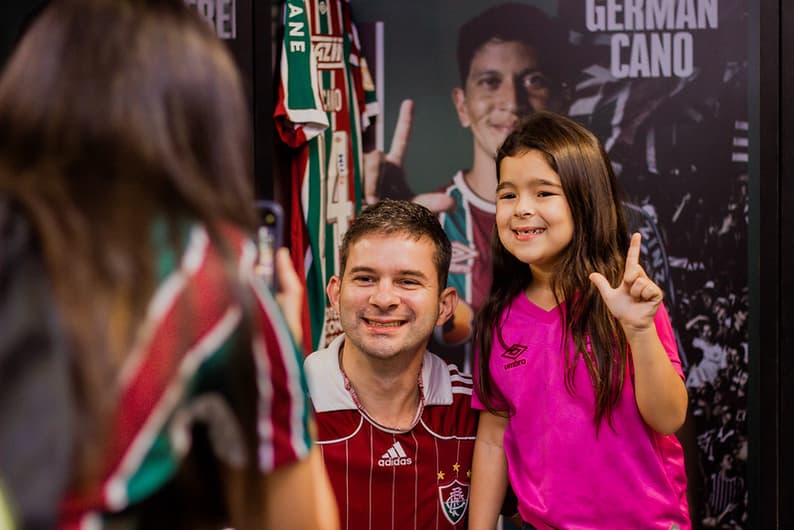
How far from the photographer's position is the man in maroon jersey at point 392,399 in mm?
2115

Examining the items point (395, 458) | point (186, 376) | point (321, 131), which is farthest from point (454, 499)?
point (186, 376)

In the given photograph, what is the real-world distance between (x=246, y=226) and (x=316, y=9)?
2.06 meters

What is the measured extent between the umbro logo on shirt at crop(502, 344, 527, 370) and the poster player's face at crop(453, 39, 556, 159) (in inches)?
44.2

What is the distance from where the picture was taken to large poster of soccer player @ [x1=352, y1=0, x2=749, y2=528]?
2.92m

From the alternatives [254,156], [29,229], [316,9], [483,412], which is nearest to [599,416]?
[483,412]

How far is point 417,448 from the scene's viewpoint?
213 cm

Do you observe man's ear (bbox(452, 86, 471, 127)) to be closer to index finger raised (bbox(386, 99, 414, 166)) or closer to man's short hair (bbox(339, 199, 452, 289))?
index finger raised (bbox(386, 99, 414, 166))

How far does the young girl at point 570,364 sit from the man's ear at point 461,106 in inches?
37.1

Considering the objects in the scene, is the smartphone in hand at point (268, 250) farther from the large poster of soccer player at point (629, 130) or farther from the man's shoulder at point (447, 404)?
the large poster of soccer player at point (629, 130)

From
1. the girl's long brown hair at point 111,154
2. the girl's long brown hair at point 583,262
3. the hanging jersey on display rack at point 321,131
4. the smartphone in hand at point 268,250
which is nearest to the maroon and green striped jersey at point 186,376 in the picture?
the girl's long brown hair at point 111,154

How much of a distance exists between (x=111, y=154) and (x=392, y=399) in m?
1.36

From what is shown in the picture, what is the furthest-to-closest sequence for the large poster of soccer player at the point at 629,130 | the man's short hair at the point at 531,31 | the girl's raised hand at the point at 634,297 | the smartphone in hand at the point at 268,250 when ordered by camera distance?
the man's short hair at the point at 531,31
the large poster of soccer player at the point at 629,130
the girl's raised hand at the point at 634,297
the smartphone in hand at the point at 268,250

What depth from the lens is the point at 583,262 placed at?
2.08 meters

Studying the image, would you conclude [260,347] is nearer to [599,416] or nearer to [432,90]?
[599,416]
